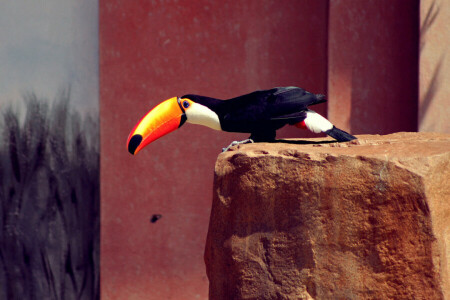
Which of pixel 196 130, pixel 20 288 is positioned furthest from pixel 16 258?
pixel 196 130

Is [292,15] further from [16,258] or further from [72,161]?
[16,258]

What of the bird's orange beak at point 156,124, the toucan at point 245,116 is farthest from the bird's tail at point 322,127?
the bird's orange beak at point 156,124

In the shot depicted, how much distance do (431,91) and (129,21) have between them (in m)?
2.09

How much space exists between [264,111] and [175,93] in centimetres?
173

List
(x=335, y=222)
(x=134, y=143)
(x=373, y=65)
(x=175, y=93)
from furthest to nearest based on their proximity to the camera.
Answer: (x=175, y=93) < (x=373, y=65) < (x=134, y=143) < (x=335, y=222)

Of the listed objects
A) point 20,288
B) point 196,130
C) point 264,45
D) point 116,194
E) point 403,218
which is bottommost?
point 20,288

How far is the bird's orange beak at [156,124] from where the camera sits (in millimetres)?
2793

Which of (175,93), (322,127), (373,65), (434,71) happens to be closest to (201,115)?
(322,127)

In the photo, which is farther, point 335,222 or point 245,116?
point 245,116

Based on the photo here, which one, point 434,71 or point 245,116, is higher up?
point 434,71

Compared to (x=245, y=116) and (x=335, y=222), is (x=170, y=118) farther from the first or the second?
(x=335, y=222)

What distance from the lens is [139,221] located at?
450cm

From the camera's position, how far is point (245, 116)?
2836 millimetres

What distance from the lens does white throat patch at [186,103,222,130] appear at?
2.90m
